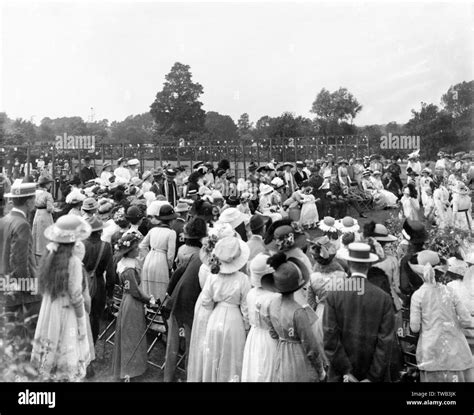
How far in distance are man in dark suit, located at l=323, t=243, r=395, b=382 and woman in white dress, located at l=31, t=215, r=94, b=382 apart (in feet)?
7.86

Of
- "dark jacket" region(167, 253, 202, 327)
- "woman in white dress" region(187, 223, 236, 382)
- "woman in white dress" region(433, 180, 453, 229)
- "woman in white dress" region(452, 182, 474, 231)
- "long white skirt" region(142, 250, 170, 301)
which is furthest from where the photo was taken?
"woman in white dress" region(433, 180, 453, 229)

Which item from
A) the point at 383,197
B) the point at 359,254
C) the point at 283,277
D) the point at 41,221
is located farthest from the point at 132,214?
the point at 383,197

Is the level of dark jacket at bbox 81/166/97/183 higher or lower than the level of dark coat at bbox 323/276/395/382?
higher

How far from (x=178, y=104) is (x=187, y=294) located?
1334 inches

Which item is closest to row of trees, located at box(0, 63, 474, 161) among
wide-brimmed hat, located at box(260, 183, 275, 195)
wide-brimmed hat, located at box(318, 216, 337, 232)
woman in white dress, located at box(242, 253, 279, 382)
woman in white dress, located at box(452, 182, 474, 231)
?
woman in white dress, located at box(452, 182, 474, 231)

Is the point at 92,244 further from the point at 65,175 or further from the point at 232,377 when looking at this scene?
the point at 65,175

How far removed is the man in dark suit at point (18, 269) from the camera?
4.95m

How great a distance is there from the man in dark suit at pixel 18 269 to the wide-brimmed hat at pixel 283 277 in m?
2.45

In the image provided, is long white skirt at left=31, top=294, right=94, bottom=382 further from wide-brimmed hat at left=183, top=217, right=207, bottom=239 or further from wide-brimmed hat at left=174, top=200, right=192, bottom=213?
wide-brimmed hat at left=174, top=200, right=192, bottom=213

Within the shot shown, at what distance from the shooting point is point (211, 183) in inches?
471

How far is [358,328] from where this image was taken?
3855 millimetres

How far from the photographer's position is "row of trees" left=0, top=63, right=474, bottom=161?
22.6 m

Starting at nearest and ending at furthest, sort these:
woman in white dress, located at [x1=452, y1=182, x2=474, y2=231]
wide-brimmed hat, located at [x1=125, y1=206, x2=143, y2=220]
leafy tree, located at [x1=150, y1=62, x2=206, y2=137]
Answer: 1. wide-brimmed hat, located at [x1=125, y1=206, x2=143, y2=220]
2. woman in white dress, located at [x1=452, y1=182, x2=474, y2=231]
3. leafy tree, located at [x1=150, y1=62, x2=206, y2=137]
